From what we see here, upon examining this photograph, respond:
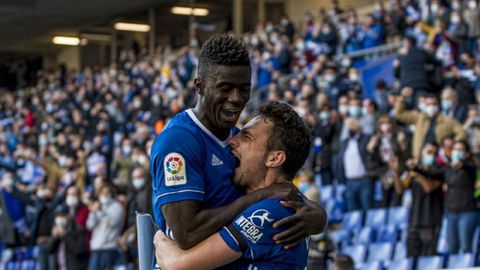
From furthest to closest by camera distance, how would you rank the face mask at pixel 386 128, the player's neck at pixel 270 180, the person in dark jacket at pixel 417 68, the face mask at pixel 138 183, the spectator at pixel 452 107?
the person in dark jacket at pixel 417 68 < the face mask at pixel 138 183 < the spectator at pixel 452 107 < the face mask at pixel 386 128 < the player's neck at pixel 270 180

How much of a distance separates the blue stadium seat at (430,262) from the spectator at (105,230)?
533cm

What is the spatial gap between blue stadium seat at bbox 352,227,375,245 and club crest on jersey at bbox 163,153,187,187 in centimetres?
956

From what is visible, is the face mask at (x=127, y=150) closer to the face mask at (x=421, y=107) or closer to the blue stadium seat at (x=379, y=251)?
the face mask at (x=421, y=107)

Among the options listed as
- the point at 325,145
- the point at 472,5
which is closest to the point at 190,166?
the point at 325,145

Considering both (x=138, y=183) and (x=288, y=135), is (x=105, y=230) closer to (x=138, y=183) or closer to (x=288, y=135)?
(x=138, y=183)

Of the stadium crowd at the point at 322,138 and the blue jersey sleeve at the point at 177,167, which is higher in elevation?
the blue jersey sleeve at the point at 177,167

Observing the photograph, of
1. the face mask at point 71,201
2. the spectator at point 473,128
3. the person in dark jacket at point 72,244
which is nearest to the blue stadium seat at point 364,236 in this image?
the spectator at point 473,128

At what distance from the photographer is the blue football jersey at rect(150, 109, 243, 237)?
4.08 metres

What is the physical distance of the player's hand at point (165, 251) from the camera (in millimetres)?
4141

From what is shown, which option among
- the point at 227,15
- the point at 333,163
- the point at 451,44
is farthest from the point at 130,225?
the point at 227,15

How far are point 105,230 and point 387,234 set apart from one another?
442 cm

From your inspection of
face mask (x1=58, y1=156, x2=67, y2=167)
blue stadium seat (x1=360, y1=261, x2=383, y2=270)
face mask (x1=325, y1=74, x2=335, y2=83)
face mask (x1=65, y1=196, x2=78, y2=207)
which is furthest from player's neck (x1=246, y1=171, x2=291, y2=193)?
face mask (x1=58, y1=156, x2=67, y2=167)

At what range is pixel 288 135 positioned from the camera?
416cm

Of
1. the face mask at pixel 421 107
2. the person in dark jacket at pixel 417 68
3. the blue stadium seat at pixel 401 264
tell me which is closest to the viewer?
the blue stadium seat at pixel 401 264
